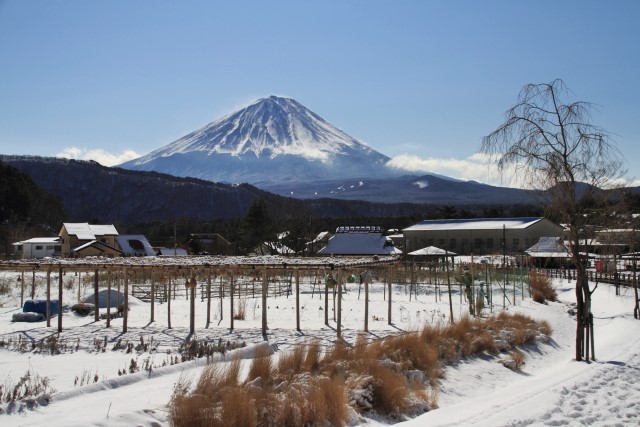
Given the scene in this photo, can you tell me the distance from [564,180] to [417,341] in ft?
14.2

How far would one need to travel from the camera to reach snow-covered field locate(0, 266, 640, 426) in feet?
25.8

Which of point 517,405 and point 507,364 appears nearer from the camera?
point 517,405

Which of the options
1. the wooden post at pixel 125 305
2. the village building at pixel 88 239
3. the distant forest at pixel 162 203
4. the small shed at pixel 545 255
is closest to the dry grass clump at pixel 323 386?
the wooden post at pixel 125 305

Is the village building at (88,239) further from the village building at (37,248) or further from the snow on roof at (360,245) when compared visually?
the snow on roof at (360,245)

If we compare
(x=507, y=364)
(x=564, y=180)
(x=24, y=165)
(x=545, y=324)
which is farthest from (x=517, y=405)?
(x=24, y=165)

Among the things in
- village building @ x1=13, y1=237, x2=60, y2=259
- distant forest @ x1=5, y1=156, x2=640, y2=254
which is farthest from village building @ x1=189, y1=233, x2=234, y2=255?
distant forest @ x1=5, y1=156, x2=640, y2=254

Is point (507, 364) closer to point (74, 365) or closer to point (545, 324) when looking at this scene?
point (545, 324)

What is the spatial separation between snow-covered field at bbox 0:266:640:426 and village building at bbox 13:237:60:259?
111 feet

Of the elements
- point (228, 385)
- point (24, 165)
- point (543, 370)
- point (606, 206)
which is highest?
point (24, 165)

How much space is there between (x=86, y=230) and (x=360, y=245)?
24305 mm

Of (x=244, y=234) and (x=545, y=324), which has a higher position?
(x=244, y=234)

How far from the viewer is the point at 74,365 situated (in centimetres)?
1204

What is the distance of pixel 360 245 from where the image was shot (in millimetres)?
59156

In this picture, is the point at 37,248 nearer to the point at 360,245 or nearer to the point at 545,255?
the point at 360,245
